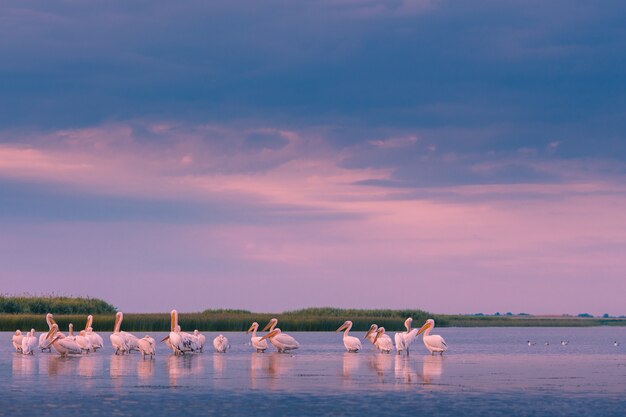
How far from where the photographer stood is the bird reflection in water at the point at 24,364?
82.9 ft

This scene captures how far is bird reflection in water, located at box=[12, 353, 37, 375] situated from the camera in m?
25.3

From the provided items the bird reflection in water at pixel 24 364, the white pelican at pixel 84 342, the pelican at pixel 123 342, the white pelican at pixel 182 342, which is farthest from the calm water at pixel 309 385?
the white pelican at pixel 84 342

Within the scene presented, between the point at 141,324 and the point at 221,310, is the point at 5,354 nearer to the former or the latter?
the point at 141,324

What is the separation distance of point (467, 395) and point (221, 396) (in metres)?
4.77

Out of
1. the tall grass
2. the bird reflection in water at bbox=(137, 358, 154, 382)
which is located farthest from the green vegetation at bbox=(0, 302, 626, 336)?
the bird reflection in water at bbox=(137, 358, 154, 382)

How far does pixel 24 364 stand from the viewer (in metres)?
28.4

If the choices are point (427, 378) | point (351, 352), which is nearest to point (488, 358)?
point (351, 352)

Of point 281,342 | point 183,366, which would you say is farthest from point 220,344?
point 183,366

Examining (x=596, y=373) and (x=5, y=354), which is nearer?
(x=596, y=373)

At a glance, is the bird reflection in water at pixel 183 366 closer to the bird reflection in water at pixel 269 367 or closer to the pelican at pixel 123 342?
the bird reflection in water at pixel 269 367

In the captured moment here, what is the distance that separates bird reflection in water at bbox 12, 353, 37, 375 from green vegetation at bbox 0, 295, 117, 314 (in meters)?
34.5

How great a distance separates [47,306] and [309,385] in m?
49.5

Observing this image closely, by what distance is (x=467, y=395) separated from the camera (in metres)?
19.9

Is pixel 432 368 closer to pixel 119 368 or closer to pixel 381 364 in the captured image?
pixel 381 364
